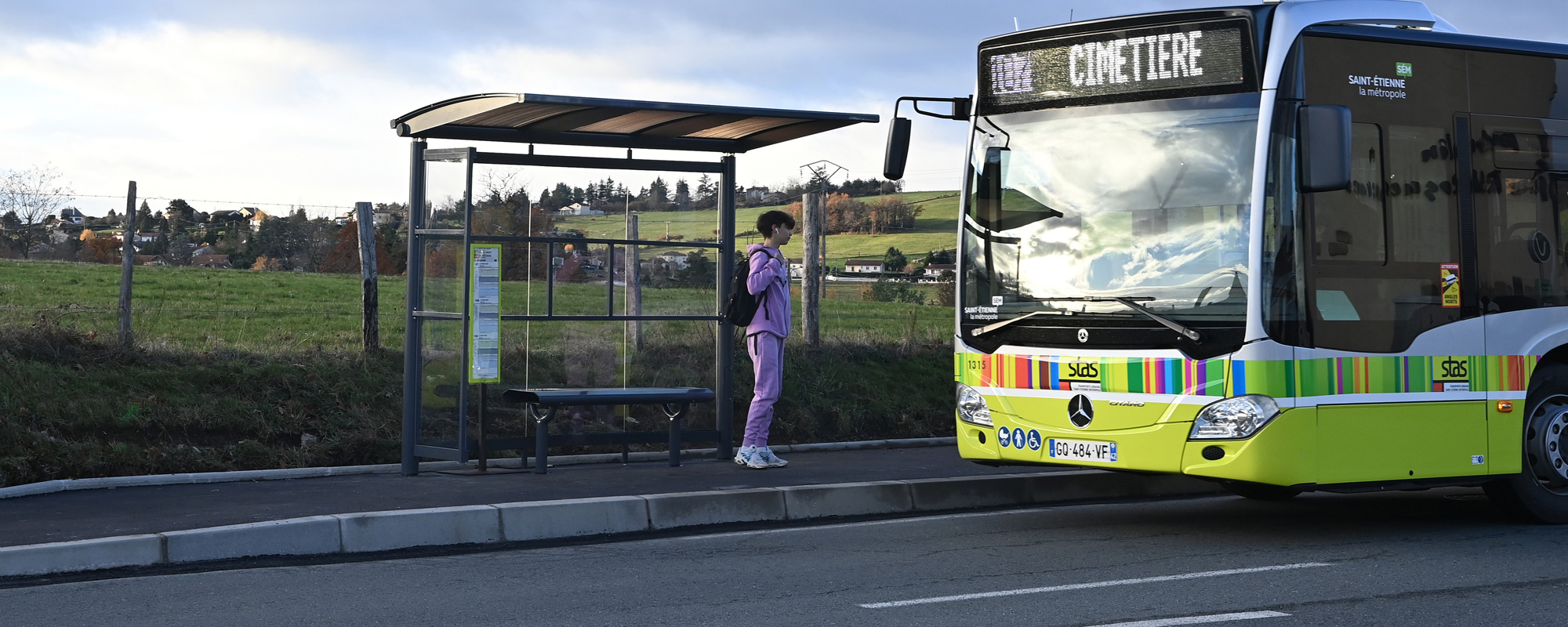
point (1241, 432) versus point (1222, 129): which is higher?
point (1222, 129)

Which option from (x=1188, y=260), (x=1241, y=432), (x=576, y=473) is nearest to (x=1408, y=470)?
(x=1241, y=432)

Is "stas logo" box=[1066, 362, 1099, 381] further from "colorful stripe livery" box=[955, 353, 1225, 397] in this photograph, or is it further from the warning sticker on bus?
the warning sticker on bus

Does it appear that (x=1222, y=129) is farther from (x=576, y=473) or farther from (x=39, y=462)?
(x=39, y=462)

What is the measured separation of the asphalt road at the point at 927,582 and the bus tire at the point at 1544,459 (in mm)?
196

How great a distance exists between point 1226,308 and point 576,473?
522cm

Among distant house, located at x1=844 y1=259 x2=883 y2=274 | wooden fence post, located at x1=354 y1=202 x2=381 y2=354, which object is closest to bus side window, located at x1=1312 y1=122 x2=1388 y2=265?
wooden fence post, located at x1=354 y1=202 x2=381 y2=354

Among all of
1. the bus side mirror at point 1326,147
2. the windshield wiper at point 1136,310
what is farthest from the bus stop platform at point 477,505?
the bus side mirror at point 1326,147

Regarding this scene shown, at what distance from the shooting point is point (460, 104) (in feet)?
34.1

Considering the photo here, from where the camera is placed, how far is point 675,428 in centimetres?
1177

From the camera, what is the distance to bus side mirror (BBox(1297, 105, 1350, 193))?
26.2 feet

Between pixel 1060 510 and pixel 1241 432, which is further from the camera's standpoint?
pixel 1060 510

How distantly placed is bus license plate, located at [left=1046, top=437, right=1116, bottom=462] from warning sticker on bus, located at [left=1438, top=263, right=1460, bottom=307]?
221cm

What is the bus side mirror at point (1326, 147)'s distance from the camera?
7.97 meters

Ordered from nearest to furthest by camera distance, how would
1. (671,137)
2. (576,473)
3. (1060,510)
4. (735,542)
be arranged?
(735,542)
(1060,510)
(576,473)
(671,137)
